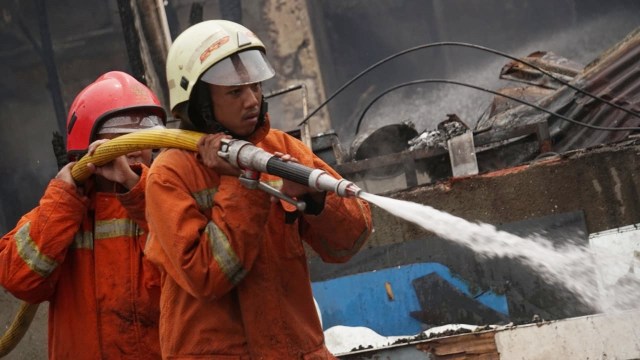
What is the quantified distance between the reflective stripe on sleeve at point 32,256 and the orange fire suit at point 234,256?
809 millimetres

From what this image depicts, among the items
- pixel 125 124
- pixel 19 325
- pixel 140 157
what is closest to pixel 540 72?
pixel 125 124

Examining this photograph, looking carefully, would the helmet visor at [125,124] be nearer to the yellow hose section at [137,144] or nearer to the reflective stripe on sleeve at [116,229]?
the yellow hose section at [137,144]

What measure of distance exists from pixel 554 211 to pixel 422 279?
0.99 m

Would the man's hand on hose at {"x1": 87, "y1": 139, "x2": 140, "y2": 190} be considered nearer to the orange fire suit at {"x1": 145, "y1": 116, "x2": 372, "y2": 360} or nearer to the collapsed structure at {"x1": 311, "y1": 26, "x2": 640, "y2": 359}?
the orange fire suit at {"x1": 145, "y1": 116, "x2": 372, "y2": 360}

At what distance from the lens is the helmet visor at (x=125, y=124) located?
14.8 ft

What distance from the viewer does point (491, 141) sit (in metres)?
7.43

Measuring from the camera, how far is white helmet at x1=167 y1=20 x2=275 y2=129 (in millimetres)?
3307

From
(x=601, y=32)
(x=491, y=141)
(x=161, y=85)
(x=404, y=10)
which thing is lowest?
(x=491, y=141)

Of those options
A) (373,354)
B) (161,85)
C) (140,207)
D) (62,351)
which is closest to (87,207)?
(140,207)

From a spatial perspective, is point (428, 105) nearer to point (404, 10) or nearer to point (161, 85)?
point (404, 10)

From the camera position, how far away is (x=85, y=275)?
412 centimetres

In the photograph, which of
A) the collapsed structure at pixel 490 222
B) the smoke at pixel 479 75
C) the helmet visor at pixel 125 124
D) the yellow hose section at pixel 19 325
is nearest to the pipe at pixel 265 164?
the helmet visor at pixel 125 124

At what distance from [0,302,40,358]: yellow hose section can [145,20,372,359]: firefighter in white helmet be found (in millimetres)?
1620

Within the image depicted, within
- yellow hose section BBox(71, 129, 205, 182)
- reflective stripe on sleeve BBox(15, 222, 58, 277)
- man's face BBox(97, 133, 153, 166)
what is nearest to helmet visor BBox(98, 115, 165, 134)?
man's face BBox(97, 133, 153, 166)
